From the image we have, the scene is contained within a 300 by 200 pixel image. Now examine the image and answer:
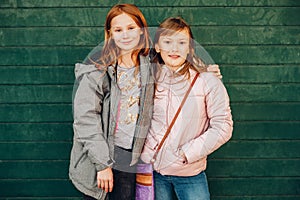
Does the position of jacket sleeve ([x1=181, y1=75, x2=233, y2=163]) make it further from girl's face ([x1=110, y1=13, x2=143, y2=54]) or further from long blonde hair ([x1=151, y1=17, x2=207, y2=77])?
girl's face ([x1=110, y1=13, x2=143, y2=54])

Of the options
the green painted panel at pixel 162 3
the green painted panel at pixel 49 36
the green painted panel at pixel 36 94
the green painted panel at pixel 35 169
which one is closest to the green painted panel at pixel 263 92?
the green painted panel at pixel 162 3

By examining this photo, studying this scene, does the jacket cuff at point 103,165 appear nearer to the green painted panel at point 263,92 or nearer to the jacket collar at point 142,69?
the jacket collar at point 142,69

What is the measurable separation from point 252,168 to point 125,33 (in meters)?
1.66

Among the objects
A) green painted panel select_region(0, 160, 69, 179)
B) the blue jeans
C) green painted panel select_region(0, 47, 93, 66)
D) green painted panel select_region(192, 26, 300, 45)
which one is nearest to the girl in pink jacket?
the blue jeans

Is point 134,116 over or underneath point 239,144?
over

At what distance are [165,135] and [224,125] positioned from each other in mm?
347

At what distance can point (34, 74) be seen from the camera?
3.39 m

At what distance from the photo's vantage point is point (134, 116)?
99.3 inches

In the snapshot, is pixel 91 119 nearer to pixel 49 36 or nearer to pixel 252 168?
pixel 49 36

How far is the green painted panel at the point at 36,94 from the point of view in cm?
340

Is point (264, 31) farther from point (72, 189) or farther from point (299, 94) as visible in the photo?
point (72, 189)

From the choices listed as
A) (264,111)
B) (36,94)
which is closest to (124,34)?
(36,94)

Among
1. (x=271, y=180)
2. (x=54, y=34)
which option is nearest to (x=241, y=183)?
(x=271, y=180)

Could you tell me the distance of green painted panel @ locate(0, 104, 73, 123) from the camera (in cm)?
342
